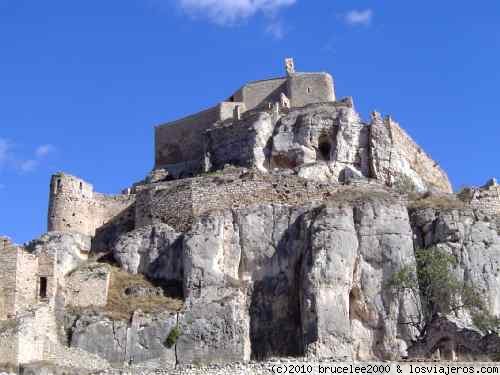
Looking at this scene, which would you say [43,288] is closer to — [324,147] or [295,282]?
[295,282]

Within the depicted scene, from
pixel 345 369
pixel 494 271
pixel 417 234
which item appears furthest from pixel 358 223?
pixel 345 369

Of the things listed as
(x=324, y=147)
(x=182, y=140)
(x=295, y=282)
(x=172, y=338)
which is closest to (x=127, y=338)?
(x=172, y=338)

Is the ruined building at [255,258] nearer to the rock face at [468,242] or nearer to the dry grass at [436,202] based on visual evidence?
the rock face at [468,242]

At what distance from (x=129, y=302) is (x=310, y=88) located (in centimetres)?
2366

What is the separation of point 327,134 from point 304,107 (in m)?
3.45

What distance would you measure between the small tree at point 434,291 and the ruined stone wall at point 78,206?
63.5ft

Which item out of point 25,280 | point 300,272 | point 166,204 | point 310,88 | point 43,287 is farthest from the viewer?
point 310,88

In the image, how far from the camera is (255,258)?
50062 mm

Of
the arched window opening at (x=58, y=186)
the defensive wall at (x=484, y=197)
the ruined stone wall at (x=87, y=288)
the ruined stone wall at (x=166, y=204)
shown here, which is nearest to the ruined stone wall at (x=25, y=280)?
the ruined stone wall at (x=87, y=288)

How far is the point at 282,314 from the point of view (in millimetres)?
48312

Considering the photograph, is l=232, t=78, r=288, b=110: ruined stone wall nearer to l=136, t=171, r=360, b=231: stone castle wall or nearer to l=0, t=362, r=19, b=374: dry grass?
l=136, t=171, r=360, b=231: stone castle wall

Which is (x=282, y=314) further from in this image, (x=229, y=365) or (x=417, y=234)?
(x=229, y=365)

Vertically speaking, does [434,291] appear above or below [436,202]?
below

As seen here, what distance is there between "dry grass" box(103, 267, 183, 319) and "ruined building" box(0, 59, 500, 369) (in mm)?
105
